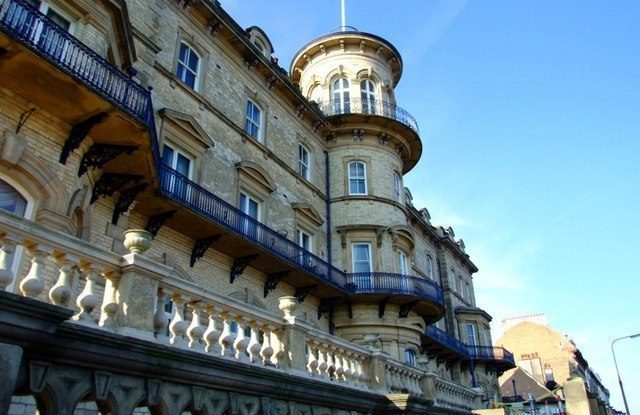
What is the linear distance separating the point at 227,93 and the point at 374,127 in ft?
27.1

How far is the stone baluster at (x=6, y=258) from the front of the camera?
15.5ft

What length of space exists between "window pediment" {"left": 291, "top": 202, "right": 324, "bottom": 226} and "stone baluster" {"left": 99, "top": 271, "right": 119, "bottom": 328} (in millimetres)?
14961

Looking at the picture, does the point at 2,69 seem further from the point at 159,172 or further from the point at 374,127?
the point at 374,127

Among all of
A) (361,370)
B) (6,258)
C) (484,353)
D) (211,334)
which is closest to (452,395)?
(361,370)

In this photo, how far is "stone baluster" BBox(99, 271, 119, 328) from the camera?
229 inches

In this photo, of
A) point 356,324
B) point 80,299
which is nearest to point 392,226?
point 356,324

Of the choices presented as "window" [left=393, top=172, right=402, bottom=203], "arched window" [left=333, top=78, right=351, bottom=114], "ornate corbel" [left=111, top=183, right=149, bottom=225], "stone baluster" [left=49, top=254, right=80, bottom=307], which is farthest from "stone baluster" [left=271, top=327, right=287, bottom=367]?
"arched window" [left=333, top=78, right=351, bottom=114]

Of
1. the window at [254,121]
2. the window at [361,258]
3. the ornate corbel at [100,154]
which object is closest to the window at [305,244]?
the window at [361,258]

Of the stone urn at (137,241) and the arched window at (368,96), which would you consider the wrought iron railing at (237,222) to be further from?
the arched window at (368,96)

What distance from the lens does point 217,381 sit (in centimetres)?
656

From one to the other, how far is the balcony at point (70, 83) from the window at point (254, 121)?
818 centimetres

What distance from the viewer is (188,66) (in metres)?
17.7

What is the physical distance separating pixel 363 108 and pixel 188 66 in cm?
1046

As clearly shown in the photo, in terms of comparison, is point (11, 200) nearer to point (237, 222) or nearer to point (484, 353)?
point (237, 222)
